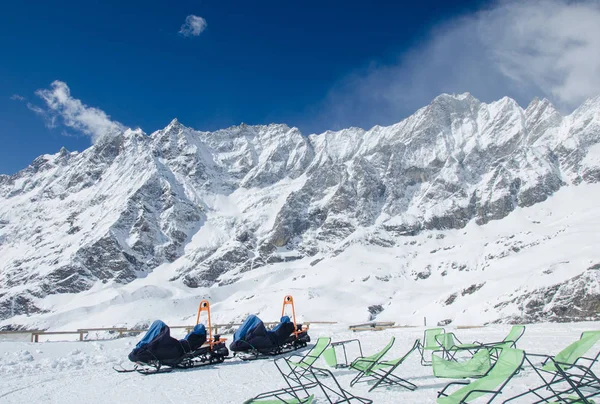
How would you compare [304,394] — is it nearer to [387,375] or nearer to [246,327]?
[387,375]

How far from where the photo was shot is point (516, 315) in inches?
1909

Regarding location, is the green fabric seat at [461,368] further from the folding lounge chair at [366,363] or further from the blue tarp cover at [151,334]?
the blue tarp cover at [151,334]

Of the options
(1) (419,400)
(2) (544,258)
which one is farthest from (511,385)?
(2) (544,258)

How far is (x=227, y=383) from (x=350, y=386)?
3137 mm

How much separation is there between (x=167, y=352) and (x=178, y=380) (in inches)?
55.9

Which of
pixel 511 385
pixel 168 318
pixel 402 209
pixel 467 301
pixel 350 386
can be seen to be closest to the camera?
pixel 511 385

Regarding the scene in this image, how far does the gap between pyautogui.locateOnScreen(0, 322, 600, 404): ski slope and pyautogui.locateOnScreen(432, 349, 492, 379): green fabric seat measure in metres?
0.61

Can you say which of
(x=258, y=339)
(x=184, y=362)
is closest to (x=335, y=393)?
(x=258, y=339)

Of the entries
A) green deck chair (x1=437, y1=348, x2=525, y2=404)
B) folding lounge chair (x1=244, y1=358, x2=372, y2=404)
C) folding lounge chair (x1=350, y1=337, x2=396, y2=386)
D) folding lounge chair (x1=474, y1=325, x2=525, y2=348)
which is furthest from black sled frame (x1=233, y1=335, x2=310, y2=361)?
green deck chair (x1=437, y1=348, x2=525, y2=404)

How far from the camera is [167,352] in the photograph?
11.9m

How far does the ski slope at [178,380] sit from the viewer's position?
27.1 feet

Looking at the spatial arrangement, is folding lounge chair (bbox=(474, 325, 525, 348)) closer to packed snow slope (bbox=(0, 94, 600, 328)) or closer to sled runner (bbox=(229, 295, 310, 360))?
sled runner (bbox=(229, 295, 310, 360))

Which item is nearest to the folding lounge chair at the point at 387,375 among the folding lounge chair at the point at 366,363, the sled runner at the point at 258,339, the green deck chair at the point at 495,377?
the folding lounge chair at the point at 366,363

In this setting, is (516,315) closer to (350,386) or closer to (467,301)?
(467,301)
